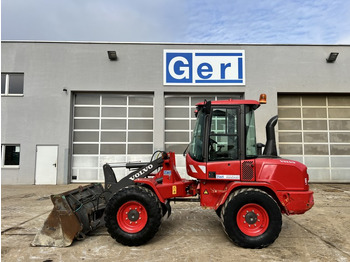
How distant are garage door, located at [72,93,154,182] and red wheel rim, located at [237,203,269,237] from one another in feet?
28.7

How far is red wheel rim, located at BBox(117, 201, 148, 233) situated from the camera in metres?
4.32

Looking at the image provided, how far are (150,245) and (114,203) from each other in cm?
96

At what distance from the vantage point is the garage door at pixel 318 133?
12.7 metres

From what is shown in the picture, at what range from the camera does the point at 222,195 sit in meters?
4.53

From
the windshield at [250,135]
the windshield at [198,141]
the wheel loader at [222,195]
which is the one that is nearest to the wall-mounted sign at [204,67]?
the windshield at [198,141]

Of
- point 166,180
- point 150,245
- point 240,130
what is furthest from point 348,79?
point 150,245

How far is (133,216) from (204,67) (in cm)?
967

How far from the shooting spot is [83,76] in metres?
12.7

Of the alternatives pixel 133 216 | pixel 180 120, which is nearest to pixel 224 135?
pixel 133 216

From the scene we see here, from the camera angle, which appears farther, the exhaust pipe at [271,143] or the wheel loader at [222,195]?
the exhaust pipe at [271,143]

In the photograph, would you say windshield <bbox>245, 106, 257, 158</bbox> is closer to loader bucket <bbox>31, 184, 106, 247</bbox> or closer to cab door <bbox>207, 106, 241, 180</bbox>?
cab door <bbox>207, 106, 241, 180</bbox>

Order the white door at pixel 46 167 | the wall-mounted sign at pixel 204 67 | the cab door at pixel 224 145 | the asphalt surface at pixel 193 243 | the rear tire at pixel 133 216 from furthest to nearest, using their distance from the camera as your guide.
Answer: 1. the wall-mounted sign at pixel 204 67
2. the white door at pixel 46 167
3. the cab door at pixel 224 145
4. the rear tire at pixel 133 216
5. the asphalt surface at pixel 193 243

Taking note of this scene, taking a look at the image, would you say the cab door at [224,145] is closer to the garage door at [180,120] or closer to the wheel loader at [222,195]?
the wheel loader at [222,195]

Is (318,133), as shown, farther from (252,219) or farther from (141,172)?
(141,172)
